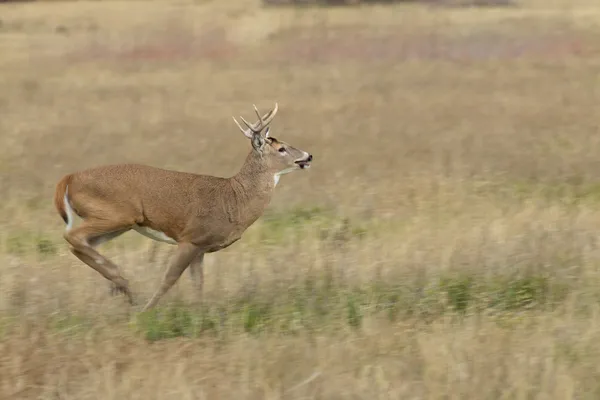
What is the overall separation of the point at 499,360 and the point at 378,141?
9.98 meters

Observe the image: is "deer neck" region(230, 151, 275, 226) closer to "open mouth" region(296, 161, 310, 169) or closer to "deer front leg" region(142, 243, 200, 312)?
"open mouth" region(296, 161, 310, 169)

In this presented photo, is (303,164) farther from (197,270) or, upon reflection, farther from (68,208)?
(68,208)

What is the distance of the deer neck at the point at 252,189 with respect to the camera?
8930mm

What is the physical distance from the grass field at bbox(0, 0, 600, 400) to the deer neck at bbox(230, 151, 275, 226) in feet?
1.48

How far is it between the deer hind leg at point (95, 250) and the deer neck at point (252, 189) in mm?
785

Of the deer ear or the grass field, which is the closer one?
the grass field

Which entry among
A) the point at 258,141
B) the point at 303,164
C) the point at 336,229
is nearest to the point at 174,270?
the point at 258,141

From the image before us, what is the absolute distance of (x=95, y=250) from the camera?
340 inches

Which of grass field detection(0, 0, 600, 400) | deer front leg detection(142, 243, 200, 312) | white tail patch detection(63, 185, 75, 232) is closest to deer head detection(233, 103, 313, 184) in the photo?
grass field detection(0, 0, 600, 400)

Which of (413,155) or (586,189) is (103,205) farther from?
(413,155)

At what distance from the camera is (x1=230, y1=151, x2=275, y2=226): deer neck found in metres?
8.93

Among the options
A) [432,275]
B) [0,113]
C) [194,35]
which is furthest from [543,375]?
[194,35]

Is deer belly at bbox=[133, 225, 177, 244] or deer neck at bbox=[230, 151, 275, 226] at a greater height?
deer neck at bbox=[230, 151, 275, 226]

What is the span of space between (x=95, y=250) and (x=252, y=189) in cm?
118
